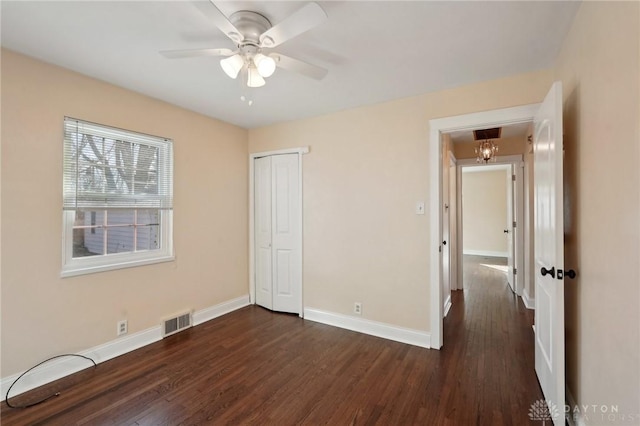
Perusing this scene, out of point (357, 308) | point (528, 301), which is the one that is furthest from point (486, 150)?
point (357, 308)

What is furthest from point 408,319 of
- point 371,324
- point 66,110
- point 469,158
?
point 66,110

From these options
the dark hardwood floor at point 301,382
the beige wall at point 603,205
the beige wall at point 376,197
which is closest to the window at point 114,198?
the dark hardwood floor at point 301,382

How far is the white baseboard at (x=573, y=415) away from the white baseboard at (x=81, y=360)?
3269 mm

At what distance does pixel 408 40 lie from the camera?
1.85 m

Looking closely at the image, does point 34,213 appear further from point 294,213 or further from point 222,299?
point 294,213

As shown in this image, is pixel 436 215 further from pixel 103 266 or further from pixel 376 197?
pixel 103 266

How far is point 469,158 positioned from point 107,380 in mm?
5031

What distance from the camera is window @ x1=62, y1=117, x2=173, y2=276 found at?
2334 millimetres

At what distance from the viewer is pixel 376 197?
2979mm

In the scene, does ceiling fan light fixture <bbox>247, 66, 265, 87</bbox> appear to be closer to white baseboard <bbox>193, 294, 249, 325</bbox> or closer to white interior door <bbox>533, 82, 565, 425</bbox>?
white interior door <bbox>533, 82, 565, 425</bbox>

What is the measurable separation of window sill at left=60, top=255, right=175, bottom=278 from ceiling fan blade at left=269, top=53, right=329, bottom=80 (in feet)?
7.45

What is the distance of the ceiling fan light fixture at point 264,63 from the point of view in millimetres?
1574

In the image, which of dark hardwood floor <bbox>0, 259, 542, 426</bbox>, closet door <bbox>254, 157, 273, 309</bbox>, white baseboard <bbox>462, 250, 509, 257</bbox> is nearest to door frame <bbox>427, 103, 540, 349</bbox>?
dark hardwood floor <bbox>0, 259, 542, 426</bbox>

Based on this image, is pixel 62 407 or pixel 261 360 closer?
pixel 62 407
